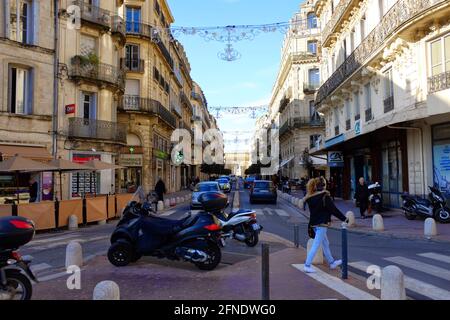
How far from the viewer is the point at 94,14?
2538cm

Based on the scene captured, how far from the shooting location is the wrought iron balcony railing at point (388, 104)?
1814 centimetres

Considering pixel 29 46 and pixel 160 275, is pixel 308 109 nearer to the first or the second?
pixel 29 46

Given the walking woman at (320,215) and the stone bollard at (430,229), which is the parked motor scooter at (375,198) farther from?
the walking woman at (320,215)

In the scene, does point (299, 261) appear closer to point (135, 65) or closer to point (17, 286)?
point (17, 286)

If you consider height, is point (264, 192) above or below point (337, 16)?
below

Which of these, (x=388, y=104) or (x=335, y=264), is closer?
(x=335, y=264)

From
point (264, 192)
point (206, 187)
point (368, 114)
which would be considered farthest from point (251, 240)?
point (264, 192)

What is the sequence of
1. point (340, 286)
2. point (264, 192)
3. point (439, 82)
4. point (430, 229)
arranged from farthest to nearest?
point (264, 192) → point (439, 82) → point (430, 229) → point (340, 286)

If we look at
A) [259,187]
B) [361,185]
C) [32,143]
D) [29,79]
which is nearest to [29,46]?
[29,79]

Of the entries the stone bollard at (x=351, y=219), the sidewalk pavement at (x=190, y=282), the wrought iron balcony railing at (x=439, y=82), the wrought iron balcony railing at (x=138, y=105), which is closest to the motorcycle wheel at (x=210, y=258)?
the sidewalk pavement at (x=190, y=282)

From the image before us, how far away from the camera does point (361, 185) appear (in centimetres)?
1672

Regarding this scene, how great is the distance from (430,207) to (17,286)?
13381 millimetres

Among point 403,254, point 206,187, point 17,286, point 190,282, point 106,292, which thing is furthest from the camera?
point 206,187

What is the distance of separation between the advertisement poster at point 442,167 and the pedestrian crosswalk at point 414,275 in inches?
259
